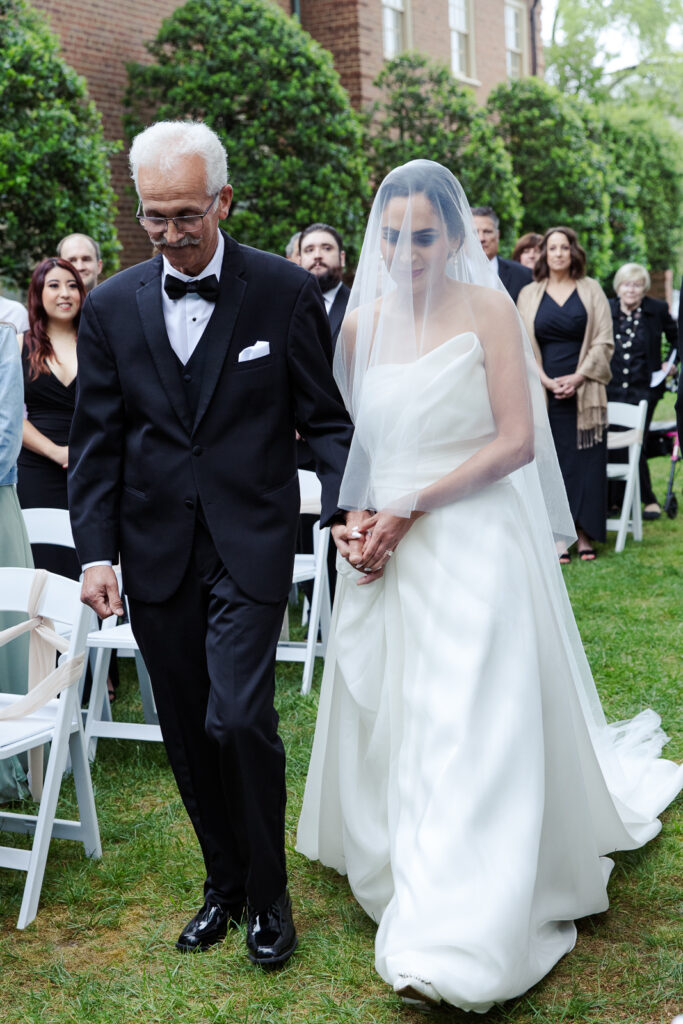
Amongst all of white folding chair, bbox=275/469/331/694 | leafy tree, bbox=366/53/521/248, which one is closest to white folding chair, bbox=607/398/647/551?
white folding chair, bbox=275/469/331/694

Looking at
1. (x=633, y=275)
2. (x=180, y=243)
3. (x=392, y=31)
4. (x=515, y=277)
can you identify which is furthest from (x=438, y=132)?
(x=180, y=243)

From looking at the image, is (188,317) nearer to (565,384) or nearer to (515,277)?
(565,384)

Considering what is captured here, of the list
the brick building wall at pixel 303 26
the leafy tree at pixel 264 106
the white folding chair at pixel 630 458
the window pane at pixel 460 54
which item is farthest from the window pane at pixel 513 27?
the white folding chair at pixel 630 458

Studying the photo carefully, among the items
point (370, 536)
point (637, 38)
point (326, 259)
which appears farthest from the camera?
point (637, 38)

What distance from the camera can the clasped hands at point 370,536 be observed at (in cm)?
346

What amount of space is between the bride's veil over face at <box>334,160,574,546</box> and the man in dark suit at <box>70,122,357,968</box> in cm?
19

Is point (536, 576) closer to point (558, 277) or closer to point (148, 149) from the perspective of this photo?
point (148, 149)

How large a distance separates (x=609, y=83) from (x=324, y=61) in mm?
31263

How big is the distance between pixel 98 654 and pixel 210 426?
2.34 m

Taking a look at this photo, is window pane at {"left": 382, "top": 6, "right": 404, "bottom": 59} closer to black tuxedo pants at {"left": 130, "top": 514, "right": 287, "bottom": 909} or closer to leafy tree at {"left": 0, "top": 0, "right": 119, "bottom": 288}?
leafy tree at {"left": 0, "top": 0, "right": 119, "bottom": 288}

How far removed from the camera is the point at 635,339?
34.6 ft

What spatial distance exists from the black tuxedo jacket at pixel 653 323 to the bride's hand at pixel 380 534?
→ 25.4 feet

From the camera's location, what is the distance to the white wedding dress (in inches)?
120

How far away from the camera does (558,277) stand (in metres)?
9.09
